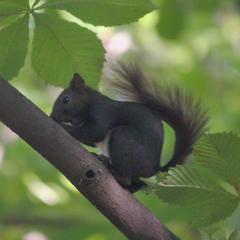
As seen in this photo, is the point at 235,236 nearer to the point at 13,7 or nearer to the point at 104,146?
the point at 13,7

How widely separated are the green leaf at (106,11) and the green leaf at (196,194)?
10.3 inches

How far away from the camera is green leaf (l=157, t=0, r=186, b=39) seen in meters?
2.80

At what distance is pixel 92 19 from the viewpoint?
108 centimetres

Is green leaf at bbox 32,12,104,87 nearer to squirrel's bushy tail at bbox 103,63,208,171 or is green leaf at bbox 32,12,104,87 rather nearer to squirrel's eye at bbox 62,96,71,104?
squirrel's bushy tail at bbox 103,63,208,171

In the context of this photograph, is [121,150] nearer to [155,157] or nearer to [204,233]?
[155,157]

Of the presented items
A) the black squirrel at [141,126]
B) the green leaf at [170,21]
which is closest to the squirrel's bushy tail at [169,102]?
the black squirrel at [141,126]

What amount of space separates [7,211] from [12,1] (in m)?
1.27

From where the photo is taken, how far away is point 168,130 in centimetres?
211

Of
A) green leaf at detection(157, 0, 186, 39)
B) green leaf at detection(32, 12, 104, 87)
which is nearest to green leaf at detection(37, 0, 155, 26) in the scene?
green leaf at detection(32, 12, 104, 87)

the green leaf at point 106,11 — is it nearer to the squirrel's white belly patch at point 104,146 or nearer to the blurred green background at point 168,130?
the blurred green background at point 168,130

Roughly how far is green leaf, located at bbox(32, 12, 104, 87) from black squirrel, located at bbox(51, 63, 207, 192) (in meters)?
0.24

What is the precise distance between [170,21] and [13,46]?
1762mm

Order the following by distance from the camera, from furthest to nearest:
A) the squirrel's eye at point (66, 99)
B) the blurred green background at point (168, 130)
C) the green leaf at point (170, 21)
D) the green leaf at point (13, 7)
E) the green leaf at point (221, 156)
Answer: the green leaf at point (170, 21) → the blurred green background at point (168, 130) → the squirrel's eye at point (66, 99) → the green leaf at point (13, 7) → the green leaf at point (221, 156)

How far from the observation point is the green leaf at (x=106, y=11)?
3.51 ft
